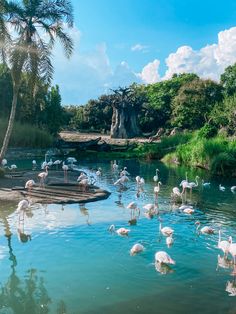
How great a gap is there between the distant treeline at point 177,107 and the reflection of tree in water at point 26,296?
36.7 m

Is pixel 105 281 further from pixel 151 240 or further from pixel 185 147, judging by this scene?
pixel 185 147

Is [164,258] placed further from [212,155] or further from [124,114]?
[124,114]

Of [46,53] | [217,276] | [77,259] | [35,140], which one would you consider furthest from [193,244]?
[35,140]

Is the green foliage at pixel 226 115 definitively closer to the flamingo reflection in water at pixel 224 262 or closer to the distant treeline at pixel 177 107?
the distant treeline at pixel 177 107

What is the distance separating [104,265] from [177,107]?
155ft

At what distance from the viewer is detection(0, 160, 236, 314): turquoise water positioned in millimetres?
7957

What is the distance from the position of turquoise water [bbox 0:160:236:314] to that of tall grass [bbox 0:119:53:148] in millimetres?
25484

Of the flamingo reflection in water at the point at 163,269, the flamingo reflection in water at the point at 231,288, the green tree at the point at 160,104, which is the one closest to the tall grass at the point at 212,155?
the flamingo reflection in water at the point at 163,269

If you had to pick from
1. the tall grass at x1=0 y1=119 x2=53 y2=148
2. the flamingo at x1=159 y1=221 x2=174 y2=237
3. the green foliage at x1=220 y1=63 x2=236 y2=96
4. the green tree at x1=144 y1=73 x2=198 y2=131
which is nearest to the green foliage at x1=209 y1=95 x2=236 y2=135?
the green foliage at x1=220 y1=63 x2=236 y2=96

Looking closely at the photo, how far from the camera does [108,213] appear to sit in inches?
592

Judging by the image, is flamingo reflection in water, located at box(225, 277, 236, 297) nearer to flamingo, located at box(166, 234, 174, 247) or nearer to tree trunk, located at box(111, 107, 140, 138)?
flamingo, located at box(166, 234, 174, 247)

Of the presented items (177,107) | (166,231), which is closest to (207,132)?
(177,107)

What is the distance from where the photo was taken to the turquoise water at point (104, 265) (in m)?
7.96

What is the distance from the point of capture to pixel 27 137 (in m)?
40.6
